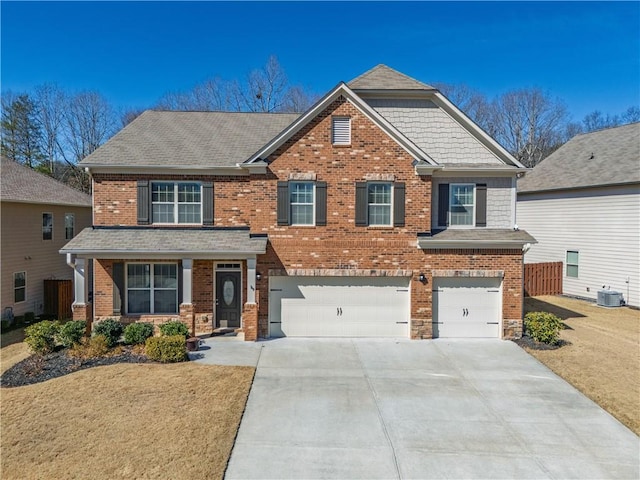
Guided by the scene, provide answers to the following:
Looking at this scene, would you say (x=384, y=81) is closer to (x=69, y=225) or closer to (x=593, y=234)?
(x=593, y=234)

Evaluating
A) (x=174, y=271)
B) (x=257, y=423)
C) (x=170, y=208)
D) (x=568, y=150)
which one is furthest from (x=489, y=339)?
(x=568, y=150)

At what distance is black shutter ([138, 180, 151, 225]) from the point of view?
13992mm

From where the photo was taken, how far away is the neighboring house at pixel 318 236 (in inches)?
540

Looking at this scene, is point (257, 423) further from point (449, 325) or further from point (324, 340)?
point (449, 325)

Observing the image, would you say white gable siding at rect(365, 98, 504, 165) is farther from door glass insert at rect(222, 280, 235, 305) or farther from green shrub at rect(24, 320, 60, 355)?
green shrub at rect(24, 320, 60, 355)

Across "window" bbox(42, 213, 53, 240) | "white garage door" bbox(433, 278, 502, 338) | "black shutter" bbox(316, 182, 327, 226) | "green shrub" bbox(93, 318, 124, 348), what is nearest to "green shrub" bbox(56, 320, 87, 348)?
"green shrub" bbox(93, 318, 124, 348)

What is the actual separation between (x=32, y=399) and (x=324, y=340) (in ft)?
26.7

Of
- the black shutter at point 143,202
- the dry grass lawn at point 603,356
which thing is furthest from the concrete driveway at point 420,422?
the black shutter at point 143,202

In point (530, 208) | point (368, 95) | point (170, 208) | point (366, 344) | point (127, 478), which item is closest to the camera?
point (127, 478)

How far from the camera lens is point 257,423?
813 cm

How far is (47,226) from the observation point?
18953mm

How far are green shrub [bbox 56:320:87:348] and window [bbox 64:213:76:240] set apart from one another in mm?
9887

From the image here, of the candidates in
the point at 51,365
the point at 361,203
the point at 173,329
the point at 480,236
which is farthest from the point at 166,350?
the point at 480,236

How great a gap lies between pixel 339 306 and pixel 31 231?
14365mm
